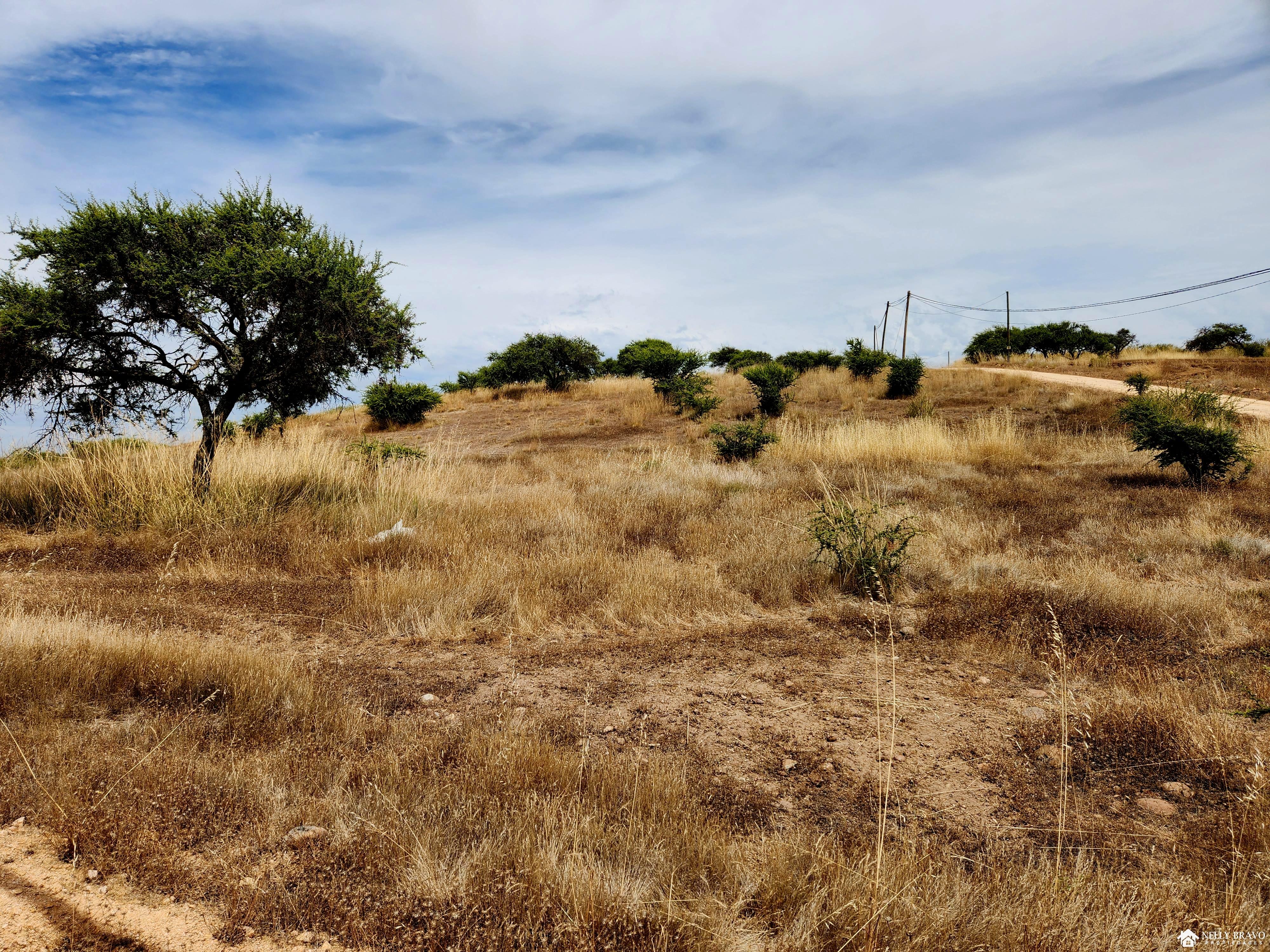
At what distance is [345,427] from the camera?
74.8ft

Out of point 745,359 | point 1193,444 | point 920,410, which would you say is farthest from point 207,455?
point 745,359

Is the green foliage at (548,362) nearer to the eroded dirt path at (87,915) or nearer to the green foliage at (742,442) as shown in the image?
the green foliage at (742,442)

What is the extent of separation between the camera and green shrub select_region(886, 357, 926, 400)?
21.0 m

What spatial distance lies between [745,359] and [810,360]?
4.09 meters

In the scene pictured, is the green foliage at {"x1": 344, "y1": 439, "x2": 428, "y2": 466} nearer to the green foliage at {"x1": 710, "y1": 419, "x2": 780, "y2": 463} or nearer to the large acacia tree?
the large acacia tree

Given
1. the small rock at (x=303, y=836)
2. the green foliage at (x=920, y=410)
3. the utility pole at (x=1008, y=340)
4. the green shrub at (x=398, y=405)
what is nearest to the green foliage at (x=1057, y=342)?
the utility pole at (x=1008, y=340)

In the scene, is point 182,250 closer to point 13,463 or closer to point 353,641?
point 13,463

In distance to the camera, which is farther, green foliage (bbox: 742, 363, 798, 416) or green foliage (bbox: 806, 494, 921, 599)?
green foliage (bbox: 742, 363, 798, 416)

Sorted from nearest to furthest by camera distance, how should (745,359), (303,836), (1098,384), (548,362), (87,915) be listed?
(87,915)
(303,836)
(1098,384)
(548,362)
(745,359)

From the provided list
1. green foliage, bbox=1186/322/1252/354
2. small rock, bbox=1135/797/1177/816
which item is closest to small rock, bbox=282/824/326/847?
small rock, bbox=1135/797/1177/816

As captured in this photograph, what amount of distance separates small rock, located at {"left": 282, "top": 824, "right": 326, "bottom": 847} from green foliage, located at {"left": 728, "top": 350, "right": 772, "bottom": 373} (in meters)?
29.3

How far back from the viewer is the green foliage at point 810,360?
3119 cm

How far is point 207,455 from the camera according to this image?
8.30 m

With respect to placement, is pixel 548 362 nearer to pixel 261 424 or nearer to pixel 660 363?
pixel 660 363
